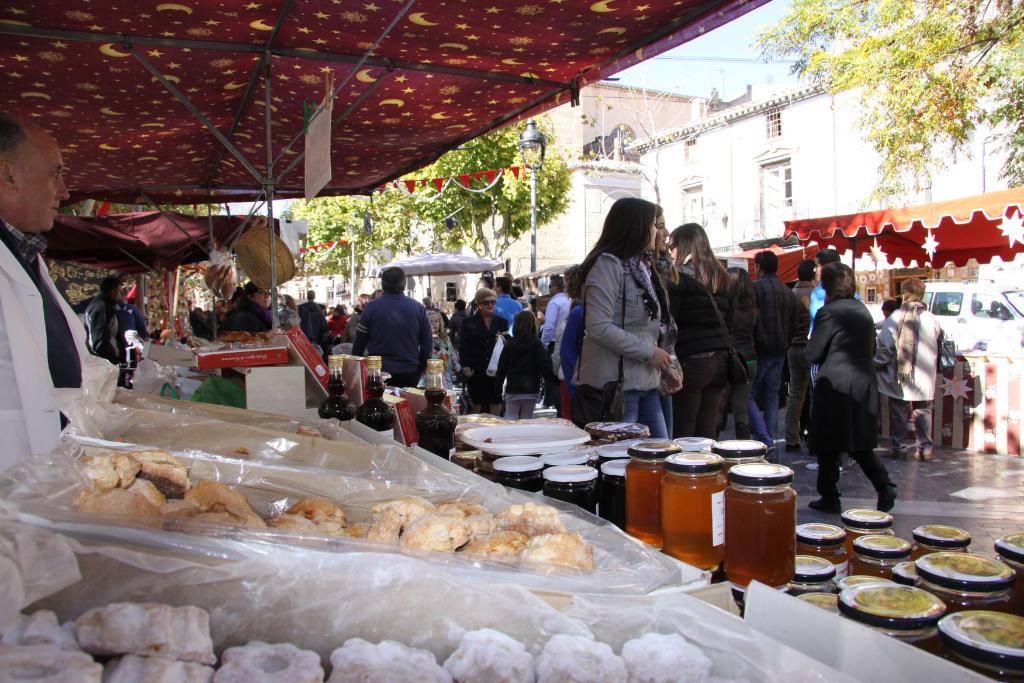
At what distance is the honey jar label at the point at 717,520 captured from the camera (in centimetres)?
150

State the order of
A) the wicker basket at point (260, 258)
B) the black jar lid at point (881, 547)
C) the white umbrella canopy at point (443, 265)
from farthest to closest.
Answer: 1. the white umbrella canopy at point (443, 265)
2. the wicker basket at point (260, 258)
3. the black jar lid at point (881, 547)

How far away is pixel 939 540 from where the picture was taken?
5.17ft

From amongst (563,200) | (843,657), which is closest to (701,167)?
(563,200)

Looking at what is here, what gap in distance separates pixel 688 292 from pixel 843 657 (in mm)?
3674

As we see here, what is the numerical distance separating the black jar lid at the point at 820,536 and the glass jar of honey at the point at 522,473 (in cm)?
67

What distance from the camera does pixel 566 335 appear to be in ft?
17.9

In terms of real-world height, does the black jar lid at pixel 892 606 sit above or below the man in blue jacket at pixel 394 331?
below

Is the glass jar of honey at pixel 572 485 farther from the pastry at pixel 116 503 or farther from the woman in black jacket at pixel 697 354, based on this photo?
the woman in black jacket at pixel 697 354

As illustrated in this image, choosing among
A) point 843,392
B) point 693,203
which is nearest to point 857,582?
point 843,392

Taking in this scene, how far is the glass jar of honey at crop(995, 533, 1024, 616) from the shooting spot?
1.39 meters

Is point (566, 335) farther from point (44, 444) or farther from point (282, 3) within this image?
point (44, 444)

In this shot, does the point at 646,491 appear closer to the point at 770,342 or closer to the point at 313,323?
the point at 770,342

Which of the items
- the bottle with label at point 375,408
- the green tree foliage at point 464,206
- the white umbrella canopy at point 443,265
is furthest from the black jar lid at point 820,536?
the green tree foliage at point 464,206

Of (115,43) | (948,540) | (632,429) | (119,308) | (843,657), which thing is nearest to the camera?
(843,657)
